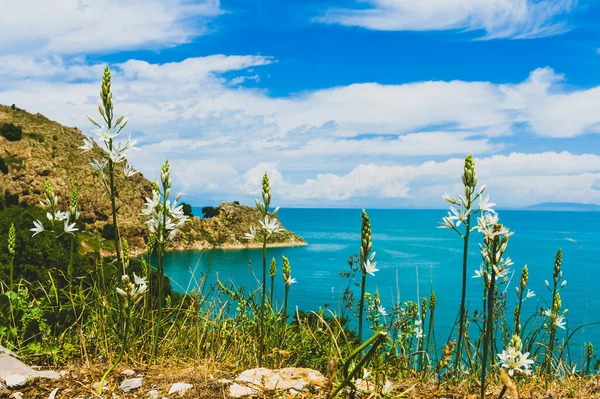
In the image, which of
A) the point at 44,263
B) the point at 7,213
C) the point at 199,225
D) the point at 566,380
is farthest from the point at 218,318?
the point at 199,225

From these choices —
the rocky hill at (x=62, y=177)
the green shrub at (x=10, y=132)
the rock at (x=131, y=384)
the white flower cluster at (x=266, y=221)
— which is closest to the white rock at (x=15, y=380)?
the rock at (x=131, y=384)

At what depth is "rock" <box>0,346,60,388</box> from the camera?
371 cm

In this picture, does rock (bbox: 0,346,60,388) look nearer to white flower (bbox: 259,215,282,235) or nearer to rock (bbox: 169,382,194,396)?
rock (bbox: 169,382,194,396)

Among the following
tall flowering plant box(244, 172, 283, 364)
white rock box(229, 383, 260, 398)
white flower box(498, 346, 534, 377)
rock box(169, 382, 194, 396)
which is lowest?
rock box(169, 382, 194, 396)

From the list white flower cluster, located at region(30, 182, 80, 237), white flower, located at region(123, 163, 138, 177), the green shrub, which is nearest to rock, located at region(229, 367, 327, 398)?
white flower, located at region(123, 163, 138, 177)

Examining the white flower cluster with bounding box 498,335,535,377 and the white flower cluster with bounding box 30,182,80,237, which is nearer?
the white flower cluster with bounding box 498,335,535,377

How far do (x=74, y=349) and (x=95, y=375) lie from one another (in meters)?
0.86

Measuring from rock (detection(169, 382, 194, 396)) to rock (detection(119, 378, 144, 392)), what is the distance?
12.2 inches

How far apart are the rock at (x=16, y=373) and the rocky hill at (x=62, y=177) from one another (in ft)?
164

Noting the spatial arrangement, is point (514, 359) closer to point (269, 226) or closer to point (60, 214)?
point (269, 226)

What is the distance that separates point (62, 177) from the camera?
6706 centimetres

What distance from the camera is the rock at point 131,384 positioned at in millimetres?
3686

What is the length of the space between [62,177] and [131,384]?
70625 millimetres

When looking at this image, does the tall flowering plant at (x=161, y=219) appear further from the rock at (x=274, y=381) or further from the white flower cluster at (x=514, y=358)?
the white flower cluster at (x=514, y=358)
